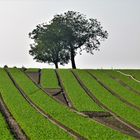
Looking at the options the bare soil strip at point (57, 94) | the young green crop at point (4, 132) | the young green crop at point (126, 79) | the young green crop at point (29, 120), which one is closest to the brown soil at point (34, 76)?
the bare soil strip at point (57, 94)

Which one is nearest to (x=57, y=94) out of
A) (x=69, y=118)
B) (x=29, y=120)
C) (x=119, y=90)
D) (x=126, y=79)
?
(x=119, y=90)

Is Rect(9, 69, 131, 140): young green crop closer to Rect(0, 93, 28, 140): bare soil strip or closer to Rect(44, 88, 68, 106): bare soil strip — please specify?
Rect(44, 88, 68, 106): bare soil strip

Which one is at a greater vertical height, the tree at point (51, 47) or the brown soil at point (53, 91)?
the tree at point (51, 47)

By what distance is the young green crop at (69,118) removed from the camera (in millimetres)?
30680

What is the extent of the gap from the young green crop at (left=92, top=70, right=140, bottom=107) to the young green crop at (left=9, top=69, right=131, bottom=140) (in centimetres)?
907

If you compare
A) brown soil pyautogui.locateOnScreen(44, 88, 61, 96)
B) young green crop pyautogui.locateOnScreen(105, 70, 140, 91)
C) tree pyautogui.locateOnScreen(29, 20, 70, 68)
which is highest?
tree pyautogui.locateOnScreen(29, 20, 70, 68)

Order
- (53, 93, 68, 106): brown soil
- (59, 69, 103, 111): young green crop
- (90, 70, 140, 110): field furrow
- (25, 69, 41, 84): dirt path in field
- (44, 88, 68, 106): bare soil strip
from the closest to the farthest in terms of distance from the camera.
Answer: (59, 69, 103, 111): young green crop → (53, 93, 68, 106): brown soil → (44, 88, 68, 106): bare soil strip → (90, 70, 140, 110): field furrow → (25, 69, 41, 84): dirt path in field

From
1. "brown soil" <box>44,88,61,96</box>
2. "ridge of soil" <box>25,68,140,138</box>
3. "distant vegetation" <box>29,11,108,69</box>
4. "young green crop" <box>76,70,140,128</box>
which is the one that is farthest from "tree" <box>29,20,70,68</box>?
"ridge of soil" <box>25,68,140,138</box>

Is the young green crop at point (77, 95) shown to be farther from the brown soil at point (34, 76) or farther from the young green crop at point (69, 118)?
the brown soil at point (34, 76)

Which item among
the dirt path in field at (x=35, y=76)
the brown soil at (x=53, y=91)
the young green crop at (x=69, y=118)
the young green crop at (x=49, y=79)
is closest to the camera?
the young green crop at (x=69, y=118)

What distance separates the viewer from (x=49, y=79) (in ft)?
213

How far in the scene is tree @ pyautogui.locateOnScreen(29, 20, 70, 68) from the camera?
10262 cm

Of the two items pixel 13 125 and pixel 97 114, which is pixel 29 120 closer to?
pixel 13 125

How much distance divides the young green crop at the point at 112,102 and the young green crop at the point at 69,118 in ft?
13.9
